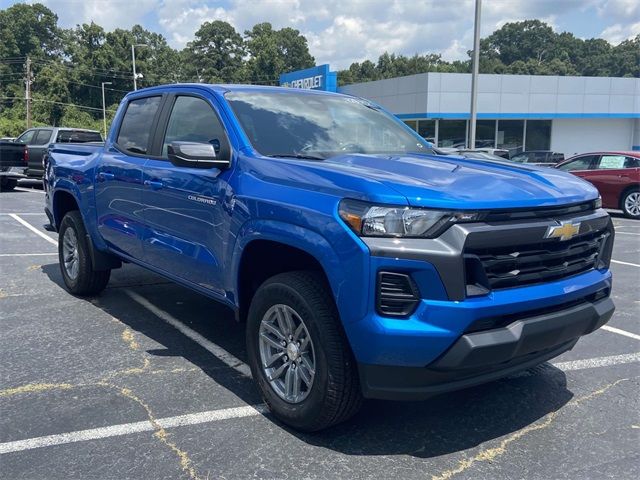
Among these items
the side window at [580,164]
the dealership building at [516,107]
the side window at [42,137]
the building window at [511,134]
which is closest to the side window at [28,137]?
the side window at [42,137]

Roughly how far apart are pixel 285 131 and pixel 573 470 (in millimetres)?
2660

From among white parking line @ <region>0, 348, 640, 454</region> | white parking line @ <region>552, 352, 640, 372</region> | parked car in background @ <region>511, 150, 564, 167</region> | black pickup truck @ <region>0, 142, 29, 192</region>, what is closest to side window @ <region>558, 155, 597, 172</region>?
parked car in background @ <region>511, 150, 564, 167</region>

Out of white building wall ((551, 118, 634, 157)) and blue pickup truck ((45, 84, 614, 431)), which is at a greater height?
white building wall ((551, 118, 634, 157))

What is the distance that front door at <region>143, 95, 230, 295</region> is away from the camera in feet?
12.9

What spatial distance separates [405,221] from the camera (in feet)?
9.43

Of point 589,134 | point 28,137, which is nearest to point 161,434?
point 28,137

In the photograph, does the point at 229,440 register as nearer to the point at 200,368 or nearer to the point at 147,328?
the point at 200,368

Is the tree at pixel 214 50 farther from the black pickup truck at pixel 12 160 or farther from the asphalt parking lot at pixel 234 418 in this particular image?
the asphalt parking lot at pixel 234 418

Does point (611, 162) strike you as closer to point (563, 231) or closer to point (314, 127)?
point (314, 127)

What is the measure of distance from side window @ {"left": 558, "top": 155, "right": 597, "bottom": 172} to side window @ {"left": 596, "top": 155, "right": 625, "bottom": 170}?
253 millimetres

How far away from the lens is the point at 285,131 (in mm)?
4148

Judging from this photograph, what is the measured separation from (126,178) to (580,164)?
42.7 ft

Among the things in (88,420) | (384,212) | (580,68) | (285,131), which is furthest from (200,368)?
(580,68)

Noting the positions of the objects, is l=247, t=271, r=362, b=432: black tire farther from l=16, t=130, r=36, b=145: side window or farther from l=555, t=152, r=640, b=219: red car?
l=16, t=130, r=36, b=145: side window
